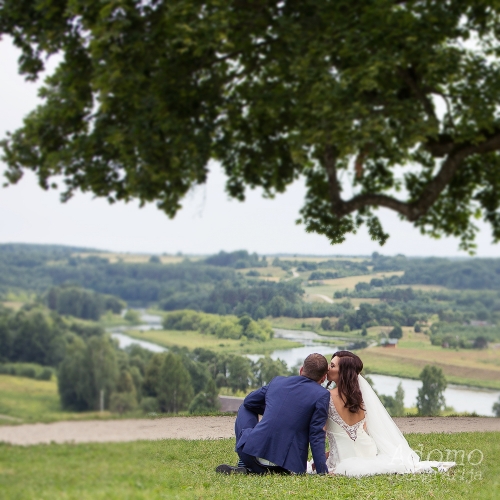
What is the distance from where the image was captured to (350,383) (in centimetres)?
644

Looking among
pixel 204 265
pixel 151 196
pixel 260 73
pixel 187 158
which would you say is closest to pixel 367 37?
pixel 260 73

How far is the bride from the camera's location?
648 centimetres

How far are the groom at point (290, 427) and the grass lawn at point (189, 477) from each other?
0.25 metres

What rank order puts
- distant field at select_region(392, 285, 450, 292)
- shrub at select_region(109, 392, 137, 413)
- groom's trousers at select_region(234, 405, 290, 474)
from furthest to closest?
distant field at select_region(392, 285, 450, 292)
groom's trousers at select_region(234, 405, 290, 474)
shrub at select_region(109, 392, 137, 413)

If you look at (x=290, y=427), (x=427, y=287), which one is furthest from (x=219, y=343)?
(x=290, y=427)

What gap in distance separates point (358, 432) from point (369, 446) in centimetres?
21

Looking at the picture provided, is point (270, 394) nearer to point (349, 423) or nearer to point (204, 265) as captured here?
point (349, 423)

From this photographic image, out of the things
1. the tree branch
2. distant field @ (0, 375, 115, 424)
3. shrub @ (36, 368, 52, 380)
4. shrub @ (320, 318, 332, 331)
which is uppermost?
the tree branch

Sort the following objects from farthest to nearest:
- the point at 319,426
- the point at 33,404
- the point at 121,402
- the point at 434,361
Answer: the point at 434,361 → the point at 319,426 → the point at 121,402 → the point at 33,404

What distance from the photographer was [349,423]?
656cm

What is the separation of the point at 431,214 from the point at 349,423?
11039 mm

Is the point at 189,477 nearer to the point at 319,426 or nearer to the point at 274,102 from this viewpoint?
the point at 319,426

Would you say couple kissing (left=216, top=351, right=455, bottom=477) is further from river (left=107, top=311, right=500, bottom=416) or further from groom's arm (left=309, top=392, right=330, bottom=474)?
river (left=107, top=311, right=500, bottom=416)

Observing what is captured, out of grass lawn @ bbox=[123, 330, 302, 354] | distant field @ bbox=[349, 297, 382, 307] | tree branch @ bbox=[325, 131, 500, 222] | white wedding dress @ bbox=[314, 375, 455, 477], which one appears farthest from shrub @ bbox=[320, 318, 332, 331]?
white wedding dress @ bbox=[314, 375, 455, 477]
